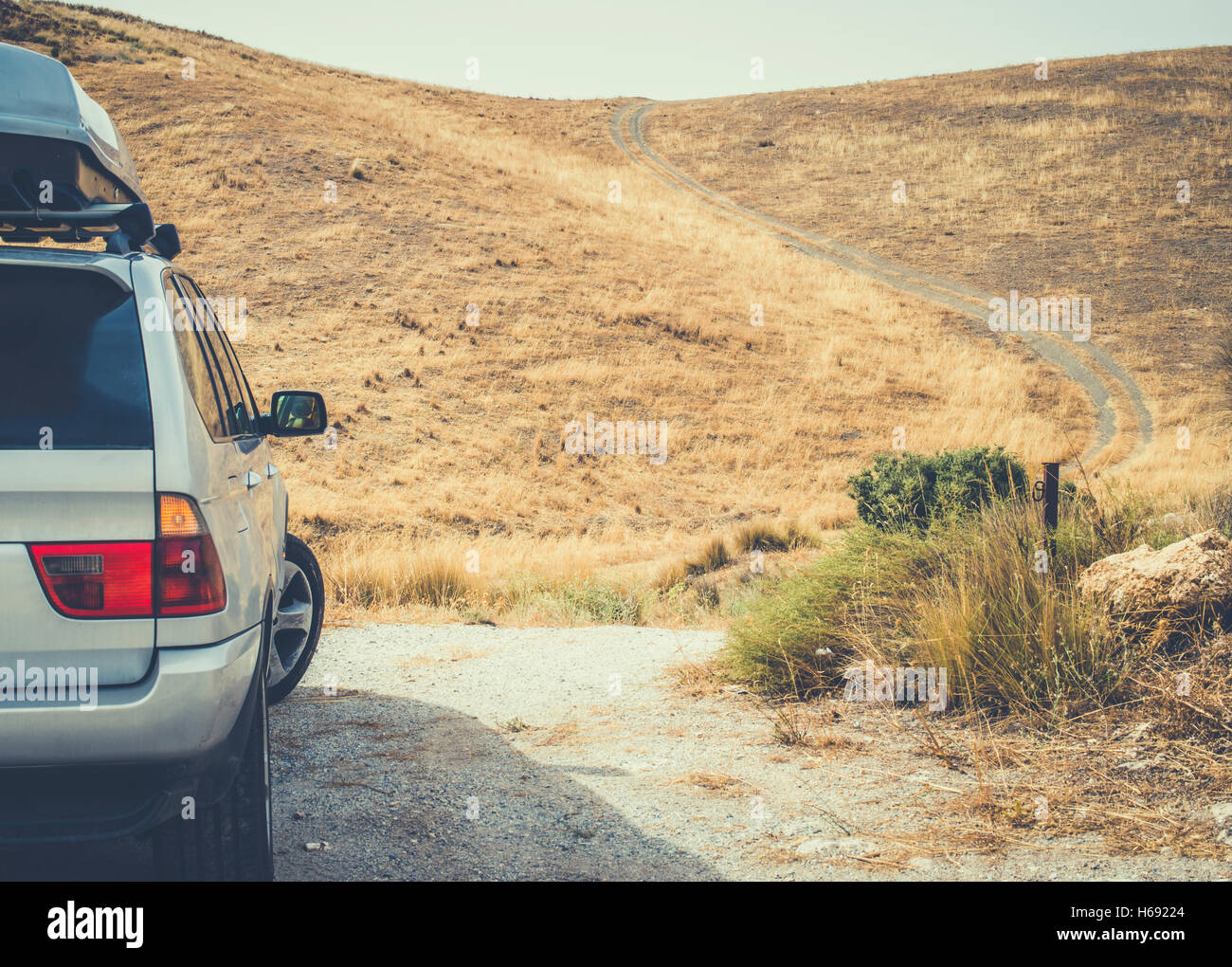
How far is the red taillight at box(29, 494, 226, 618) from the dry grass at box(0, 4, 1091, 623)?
7.24 m

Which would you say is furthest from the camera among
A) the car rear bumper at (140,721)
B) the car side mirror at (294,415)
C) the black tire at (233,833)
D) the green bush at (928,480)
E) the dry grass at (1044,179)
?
the dry grass at (1044,179)

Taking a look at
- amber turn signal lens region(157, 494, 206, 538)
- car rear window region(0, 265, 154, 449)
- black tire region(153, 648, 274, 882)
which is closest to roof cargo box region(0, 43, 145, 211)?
car rear window region(0, 265, 154, 449)

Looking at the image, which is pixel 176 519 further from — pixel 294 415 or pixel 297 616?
pixel 297 616

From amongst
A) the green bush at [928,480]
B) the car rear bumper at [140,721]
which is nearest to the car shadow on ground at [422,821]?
the car rear bumper at [140,721]

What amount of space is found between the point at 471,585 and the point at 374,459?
10.8m

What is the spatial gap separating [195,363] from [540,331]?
25.4m

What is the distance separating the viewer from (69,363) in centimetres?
268

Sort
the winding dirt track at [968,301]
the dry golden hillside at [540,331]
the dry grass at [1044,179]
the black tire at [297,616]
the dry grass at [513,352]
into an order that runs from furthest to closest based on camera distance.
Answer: the dry grass at [1044,179]
the winding dirt track at [968,301]
the dry golden hillside at [540,331]
the dry grass at [513,352]
the black tire at [297,616]

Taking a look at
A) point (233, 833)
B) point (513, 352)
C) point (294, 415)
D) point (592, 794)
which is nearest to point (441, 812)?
point (592, 794)

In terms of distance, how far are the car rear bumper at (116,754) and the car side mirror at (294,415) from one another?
6.13 ft

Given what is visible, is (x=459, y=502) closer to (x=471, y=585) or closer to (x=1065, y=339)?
(x=471, y=585)

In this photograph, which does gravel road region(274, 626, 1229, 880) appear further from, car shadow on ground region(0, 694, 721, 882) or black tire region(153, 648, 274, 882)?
black tire region(153, 648, 274, 882)

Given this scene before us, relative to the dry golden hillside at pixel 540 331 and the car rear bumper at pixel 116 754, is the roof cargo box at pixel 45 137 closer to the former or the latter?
the car rear bumper at pixel 116 754

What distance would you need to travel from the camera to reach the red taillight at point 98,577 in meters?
2.48
